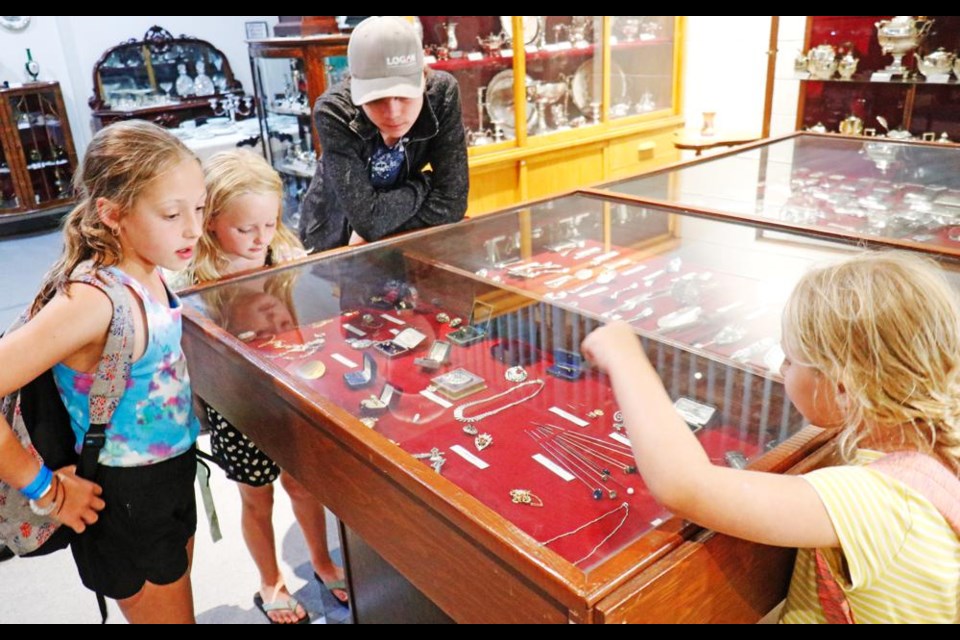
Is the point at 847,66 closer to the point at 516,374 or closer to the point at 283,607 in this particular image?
the point at 516,374

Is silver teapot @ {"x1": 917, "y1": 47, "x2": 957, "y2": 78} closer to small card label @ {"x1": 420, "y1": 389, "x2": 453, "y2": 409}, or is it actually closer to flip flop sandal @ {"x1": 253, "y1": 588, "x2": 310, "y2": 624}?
small card label @ {"x1": 420, "y1": 389, "x2": 453, "y2": 409}

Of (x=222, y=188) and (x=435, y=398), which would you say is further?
(x=222, y=188)

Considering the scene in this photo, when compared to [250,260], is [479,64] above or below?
above

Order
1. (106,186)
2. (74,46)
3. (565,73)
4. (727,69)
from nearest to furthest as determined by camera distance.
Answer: (106,186), (565,73), (727,69), (74,46)

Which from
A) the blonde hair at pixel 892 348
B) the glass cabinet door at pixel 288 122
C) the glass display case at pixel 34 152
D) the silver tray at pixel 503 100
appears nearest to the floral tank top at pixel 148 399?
the blonde hair at pixel 892 348

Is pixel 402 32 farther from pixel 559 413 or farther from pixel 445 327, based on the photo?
Result: pixel 559 413

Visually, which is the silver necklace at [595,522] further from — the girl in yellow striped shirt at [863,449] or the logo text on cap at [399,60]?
the logo text on cap at [399,60]

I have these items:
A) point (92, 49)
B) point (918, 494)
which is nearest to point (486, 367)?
point (918, 494)

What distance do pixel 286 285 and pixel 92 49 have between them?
20.2 ft

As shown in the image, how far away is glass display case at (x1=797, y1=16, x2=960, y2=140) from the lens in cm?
435

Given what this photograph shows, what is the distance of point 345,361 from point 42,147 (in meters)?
6.18

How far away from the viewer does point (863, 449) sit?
101 centimetres

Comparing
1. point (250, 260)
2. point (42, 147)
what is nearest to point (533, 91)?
point (250, 260)
